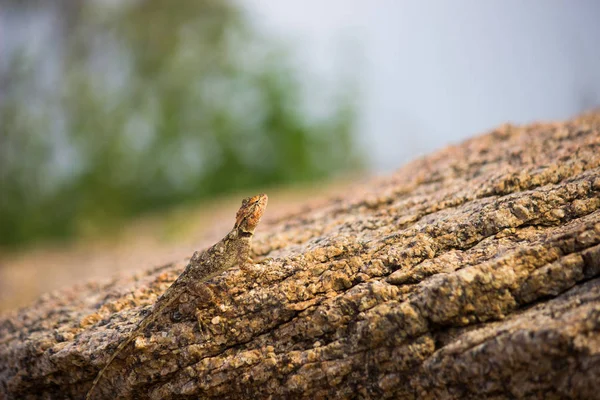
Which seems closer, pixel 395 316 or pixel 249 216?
pixel 395 316

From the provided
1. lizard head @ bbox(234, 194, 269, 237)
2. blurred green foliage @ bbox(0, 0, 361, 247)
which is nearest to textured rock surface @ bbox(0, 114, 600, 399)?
lizard head @ bbox(234, 194, 269, 237)

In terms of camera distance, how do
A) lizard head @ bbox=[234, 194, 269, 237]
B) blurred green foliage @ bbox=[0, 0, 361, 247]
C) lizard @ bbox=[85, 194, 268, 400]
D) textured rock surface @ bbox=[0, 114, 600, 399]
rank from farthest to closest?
blurred green foliage @ bbox=[0, 0, 361, 247]
lizard head @ bbox=[234, 194, 269, 237]
lizard @ bbox=[85, 194, 268, 400]
textured rock surface @ bbox=[0, 114, 600, 399]

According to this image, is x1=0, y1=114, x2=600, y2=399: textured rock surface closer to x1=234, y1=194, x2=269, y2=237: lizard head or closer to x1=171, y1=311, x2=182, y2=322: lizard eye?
x1=171, y1=311, x2=182, y2=322: lizard eye

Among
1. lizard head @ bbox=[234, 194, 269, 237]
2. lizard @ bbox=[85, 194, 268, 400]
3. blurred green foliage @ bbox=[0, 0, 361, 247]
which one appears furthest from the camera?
blurred green foliage @ bbox=[0, 0, 361, 247]

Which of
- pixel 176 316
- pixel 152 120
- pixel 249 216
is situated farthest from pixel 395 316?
pixel 152 120

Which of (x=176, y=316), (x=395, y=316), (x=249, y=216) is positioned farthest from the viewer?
(x=249, y=216)

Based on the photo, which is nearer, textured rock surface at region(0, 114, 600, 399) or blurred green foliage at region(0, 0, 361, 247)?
textured rock surface at region(0, 114, 600, 399)

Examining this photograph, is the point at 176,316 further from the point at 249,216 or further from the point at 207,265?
the point at 249,216

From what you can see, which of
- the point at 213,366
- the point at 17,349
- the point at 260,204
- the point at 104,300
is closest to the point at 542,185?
the point at 260,204
